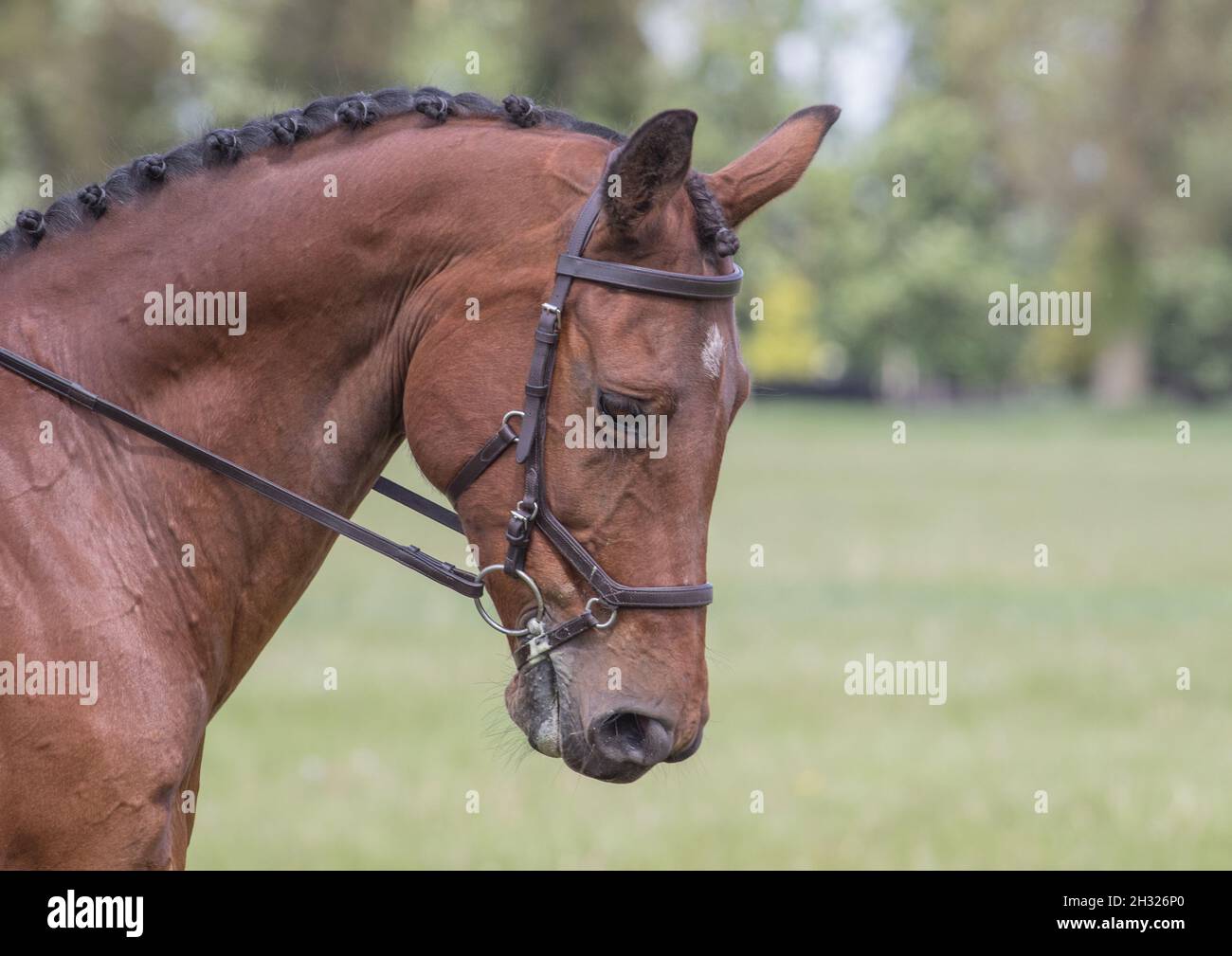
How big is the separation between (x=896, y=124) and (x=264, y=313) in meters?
74.7

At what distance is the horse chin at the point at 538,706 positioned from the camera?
321 cm

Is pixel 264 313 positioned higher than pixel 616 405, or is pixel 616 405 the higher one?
pixel 264 313

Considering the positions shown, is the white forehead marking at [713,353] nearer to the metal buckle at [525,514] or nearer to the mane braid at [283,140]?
the mane braid at [283,140]

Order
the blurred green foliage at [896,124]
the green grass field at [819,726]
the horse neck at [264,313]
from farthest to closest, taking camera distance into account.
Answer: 1. the blurred green foliage at [896,124]
2. the green grass field at [819,726]
3. the horse neck at [264,313]

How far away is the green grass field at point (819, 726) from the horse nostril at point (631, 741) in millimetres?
425

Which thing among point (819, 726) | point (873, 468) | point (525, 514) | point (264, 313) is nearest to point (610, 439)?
point (525, 514)

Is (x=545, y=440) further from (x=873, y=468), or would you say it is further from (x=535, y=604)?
(x=873, y=468)

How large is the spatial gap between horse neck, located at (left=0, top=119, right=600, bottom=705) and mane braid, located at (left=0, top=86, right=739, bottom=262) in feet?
0.17

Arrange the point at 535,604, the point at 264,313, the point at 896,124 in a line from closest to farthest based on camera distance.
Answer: the point at 535,604, the point at 264,313, the point at 896,124

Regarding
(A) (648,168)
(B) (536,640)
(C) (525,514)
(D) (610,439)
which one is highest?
(A) (648,168)

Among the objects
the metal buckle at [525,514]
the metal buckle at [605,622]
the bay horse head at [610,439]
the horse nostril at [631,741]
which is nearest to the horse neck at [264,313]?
the bay horse head at [610,439]

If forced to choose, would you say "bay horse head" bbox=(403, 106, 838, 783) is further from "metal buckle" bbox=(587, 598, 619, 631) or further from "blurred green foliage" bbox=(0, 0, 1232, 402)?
"blurred green foliage" bbox=(0, 0, 1232, 402)

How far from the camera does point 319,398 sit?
3.45 m
